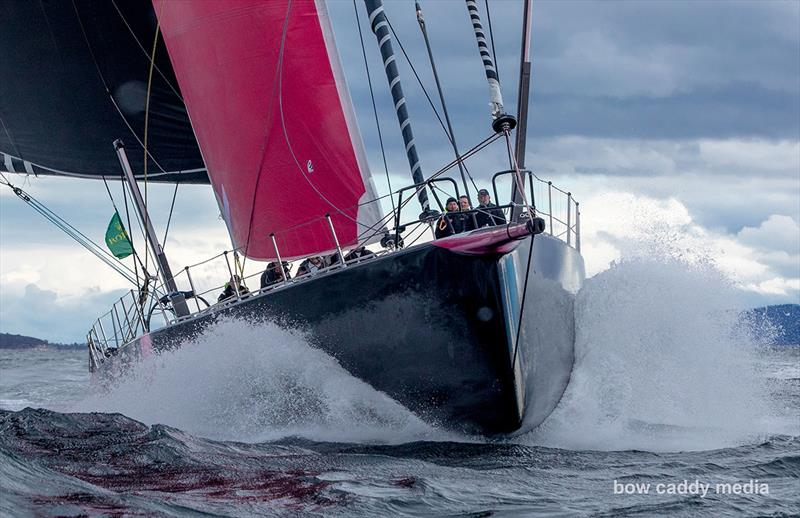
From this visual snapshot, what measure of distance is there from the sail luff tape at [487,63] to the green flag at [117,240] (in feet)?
25.5

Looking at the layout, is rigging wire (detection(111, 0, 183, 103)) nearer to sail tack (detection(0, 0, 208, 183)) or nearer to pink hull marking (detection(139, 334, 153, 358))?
sail tack (detection(0, 0, 208, 183))

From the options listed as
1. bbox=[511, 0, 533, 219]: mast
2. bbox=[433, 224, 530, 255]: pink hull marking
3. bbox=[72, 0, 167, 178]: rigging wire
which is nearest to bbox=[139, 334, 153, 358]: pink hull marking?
bbox=[72, 0, 167, 178]: rigging wire

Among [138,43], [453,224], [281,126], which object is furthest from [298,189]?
[138,43]

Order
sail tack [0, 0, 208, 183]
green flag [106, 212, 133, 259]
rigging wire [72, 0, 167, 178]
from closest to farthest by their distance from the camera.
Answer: sail tack [0, 0, 208, 183], rigging wire [72, 0, 167, 178], green flag [106, 212, 133, 259]

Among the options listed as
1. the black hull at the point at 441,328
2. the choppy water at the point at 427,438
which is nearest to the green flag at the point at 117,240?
the choppy water at the point at 427,438

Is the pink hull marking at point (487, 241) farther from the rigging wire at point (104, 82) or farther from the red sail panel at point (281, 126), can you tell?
the rigging wire at point (104, 82)

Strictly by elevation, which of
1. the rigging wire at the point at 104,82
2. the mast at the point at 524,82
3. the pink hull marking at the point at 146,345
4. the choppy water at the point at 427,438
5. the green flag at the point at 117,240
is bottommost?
the choppy water at the point at 427,438

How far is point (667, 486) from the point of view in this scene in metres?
5.11

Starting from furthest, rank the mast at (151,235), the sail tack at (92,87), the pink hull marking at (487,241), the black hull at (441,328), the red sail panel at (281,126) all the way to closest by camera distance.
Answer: the sail tack at (92,87), the mast at (151,235), the red sail panel at (281,126), the black hull at (441,328), the pink hull marking at (487,241)

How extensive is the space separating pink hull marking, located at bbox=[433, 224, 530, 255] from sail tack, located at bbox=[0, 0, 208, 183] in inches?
273

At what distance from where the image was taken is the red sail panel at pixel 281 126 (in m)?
9.37

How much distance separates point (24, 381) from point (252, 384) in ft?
53.8

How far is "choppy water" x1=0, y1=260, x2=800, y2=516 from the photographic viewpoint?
4594 millimetres

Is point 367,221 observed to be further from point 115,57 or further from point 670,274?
point 115,57
